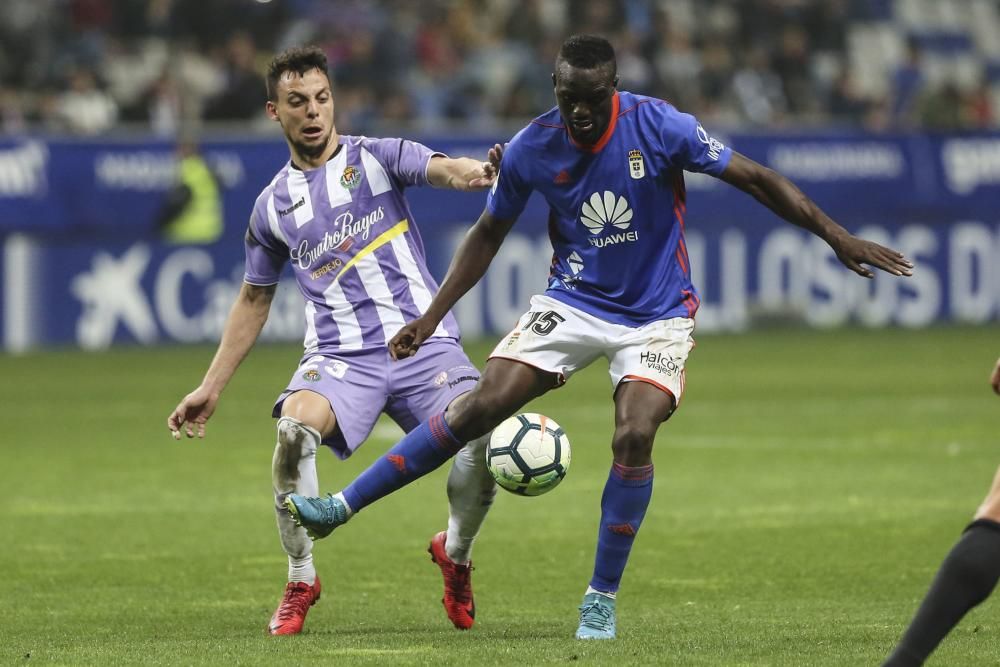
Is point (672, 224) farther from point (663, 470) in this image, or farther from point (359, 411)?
point (663, 470)

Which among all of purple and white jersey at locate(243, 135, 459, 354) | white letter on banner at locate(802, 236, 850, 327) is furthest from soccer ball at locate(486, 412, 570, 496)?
white letter on banner at locate(802, 236, 850, 327)

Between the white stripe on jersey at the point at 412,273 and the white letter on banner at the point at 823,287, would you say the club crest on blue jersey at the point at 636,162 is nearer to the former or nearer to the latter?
the white stripe on jersey at the point at 412,273

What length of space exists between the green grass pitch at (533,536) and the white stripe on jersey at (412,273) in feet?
4.06

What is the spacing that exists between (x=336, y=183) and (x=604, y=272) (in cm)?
123

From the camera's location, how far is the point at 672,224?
250 inches

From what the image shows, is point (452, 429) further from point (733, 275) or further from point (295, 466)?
point (733, 275)

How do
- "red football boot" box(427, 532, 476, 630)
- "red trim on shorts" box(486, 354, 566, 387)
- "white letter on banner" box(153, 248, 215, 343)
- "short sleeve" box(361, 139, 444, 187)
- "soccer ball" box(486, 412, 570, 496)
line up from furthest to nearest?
"white letter on banner" box(153, 248, 215, 343)
"short sleeve" box(361, 139, 444, 187)
"red football boot" box(427, 532, 476, 630)
"red trim on shorts" box(486, 354, 566, 387)
"soccer ball" box(486, 412, 570, 496)

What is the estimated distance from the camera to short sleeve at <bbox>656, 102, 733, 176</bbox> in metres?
6.09

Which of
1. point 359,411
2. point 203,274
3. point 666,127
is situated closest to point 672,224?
point 666,127

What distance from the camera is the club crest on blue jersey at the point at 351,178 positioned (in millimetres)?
6910

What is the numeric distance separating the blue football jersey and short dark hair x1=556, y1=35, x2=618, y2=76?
0.90ft

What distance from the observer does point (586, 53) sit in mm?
5961

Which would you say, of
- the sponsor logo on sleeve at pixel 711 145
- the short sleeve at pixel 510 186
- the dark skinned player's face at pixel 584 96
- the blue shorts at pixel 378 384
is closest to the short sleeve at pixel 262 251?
the blue shorts at pixel 378 384

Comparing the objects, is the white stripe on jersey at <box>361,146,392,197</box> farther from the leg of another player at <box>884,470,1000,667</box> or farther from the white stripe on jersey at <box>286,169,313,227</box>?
the leg of another player at <box>884,470,1000,667</box>
